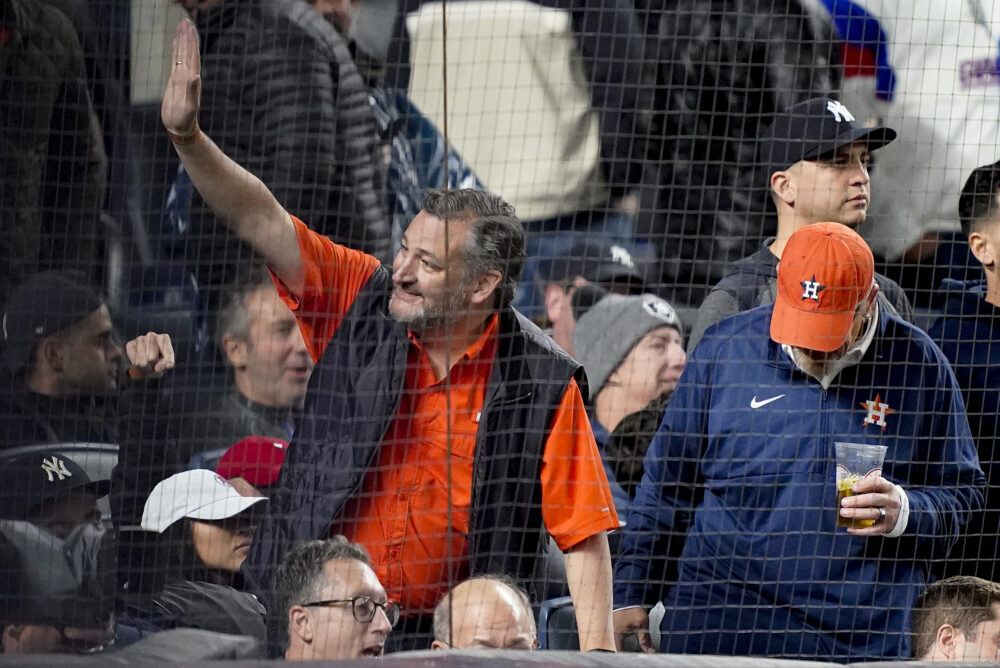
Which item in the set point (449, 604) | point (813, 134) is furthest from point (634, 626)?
point (813, 134)

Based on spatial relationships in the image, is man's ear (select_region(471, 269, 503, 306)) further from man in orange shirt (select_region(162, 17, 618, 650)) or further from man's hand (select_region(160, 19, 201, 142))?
man's hand (select_region(160, 19, 201, 142))

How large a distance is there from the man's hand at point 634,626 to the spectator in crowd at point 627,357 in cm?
63

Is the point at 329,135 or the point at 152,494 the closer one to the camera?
the point at 152,494

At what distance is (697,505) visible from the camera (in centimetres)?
320

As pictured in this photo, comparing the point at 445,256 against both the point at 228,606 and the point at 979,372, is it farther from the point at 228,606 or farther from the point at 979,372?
the point at 979,372

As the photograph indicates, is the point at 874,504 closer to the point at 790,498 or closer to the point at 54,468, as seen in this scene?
the point at 790,498

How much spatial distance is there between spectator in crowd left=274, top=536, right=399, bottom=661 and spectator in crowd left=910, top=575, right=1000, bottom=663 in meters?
1.12

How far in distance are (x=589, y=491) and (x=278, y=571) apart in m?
0.64

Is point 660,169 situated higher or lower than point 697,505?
higher

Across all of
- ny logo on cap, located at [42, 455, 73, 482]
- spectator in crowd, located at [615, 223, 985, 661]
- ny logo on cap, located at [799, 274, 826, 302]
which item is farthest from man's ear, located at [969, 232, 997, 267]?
ny logo on cap, located at [42, 455, 73, 482]

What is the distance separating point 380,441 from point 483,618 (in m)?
0.41

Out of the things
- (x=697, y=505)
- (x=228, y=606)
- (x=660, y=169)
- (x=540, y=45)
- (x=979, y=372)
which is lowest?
(x=228, y=606)

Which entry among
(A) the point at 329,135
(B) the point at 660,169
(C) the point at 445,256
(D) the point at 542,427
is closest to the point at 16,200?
(A) the point at 329,135

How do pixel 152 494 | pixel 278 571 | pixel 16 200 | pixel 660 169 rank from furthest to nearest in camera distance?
1. pixel 660 169
2. pixel 16 200
3. pixel 152 494
4. pixel 278 571
